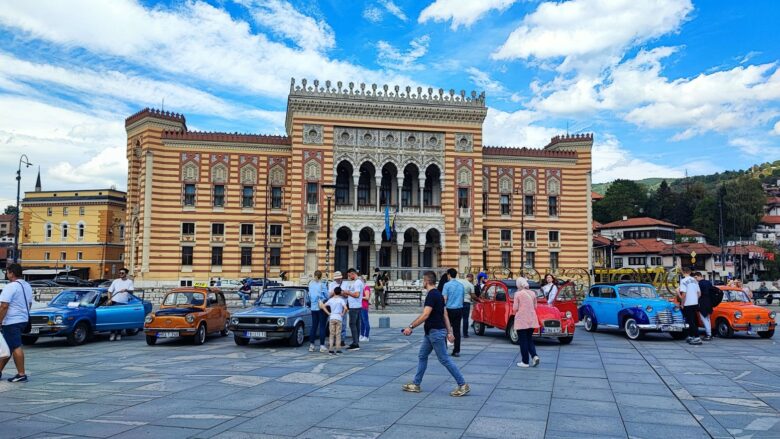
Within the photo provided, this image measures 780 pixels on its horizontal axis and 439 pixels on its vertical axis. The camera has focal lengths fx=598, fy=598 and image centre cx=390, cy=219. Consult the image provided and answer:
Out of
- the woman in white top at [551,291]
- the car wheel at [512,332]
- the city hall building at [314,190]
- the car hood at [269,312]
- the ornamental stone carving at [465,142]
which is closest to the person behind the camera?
the car hood at [269,312]

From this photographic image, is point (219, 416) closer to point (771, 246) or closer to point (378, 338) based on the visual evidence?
point (378, 338)

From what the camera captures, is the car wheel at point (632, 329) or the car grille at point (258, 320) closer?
the car grille at point (258, 320)

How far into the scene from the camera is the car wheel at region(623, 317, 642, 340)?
17516mm

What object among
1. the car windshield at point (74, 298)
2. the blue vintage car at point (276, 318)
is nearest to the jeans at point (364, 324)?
the blue vintage car at point (276, 318)

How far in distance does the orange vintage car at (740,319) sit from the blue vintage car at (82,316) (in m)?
17.8

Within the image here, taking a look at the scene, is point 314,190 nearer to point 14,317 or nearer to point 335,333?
point 335,333

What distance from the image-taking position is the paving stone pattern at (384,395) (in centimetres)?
755

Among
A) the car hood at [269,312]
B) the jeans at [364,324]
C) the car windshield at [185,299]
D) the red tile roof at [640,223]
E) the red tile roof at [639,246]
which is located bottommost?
the jeans at [364,324]

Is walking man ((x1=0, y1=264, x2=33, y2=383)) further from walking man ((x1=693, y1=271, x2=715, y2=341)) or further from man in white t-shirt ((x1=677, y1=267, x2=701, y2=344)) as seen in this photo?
walking man ((x1=693, y1=271, x2=715, y2=341))

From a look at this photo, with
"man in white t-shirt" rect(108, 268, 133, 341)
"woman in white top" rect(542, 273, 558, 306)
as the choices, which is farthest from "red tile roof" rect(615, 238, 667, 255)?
"man in white t-shirt" rect(108, 268, 133, 341)

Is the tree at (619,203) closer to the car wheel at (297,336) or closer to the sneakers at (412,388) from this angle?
the car wheel at (297,336)

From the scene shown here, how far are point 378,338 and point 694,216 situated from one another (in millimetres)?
88151

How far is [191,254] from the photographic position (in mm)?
43344

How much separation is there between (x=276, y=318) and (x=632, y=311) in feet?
33.9
